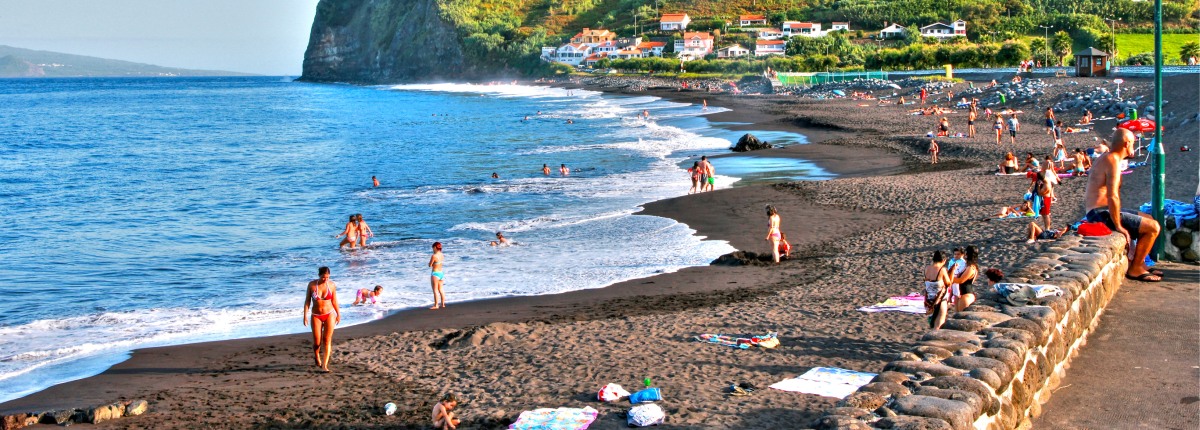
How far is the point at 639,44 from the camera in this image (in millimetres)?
157125

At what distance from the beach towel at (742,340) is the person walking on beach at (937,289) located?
66.1 inches

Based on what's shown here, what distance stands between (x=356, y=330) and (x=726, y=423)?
23.4 ft

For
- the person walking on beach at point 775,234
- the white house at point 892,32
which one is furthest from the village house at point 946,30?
the person walking on beach at point 775,234

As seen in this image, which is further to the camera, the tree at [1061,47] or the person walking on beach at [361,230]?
the tree at [1061,47]

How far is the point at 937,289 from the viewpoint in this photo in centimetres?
1016

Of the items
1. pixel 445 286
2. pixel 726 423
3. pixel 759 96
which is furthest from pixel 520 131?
pixel 726 423

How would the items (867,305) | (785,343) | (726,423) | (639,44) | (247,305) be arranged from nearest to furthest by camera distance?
(726,423) < (785,343) < (867,305) < (247,305) < (639,44)

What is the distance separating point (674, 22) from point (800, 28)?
28680 mm

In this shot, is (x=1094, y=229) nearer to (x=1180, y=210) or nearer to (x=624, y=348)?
(x=1180, y=210)

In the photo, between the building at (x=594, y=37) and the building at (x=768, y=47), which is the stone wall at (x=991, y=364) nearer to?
the building at (x=768, y=47)

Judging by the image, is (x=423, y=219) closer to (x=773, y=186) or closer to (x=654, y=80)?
(x=773, y=186)

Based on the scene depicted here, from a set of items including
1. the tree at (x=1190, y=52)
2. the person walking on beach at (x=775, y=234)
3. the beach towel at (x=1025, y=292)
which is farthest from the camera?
the tree at (x=1190, y=52)

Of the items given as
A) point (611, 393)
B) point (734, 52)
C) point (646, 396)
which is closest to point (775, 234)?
point (611, 393)

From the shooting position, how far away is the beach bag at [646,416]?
825cm
